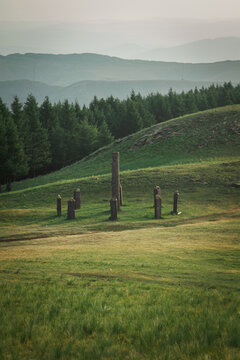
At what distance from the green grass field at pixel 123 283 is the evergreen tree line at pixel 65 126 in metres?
31.1

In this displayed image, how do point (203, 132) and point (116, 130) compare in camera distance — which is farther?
point (116, 130)

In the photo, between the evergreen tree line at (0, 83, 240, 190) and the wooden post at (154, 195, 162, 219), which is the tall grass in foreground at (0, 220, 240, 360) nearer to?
the wooden post at (154, 195, 162, 219)

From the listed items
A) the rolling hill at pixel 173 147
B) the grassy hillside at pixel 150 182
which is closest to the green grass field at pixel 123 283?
the grassy hillside at pixel 150 182

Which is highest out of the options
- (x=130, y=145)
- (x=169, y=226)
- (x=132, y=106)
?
(x=132, y=106)

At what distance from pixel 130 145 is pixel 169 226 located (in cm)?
4701

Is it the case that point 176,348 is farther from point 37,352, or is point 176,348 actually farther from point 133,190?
point 133,190

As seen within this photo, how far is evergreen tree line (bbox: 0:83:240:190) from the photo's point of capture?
6900 cm

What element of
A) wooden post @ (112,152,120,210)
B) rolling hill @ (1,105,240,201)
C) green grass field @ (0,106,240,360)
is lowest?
green grass field @ (0,106,240,360)

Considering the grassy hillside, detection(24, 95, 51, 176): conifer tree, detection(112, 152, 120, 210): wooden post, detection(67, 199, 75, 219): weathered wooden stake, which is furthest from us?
detection(24, 95, 51, 176): conifer tree

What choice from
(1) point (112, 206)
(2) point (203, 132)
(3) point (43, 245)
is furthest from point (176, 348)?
(2) point (203, 132)

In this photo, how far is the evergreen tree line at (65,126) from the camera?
6900 cm

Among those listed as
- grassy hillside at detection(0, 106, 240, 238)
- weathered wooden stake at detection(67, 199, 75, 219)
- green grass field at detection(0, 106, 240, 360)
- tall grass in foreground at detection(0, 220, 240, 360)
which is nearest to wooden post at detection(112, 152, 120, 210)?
grassy hillside at detection(0, 106, 240, 238)

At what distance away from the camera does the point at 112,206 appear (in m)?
33.0

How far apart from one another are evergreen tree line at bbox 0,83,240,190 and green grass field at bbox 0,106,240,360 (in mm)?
31132
